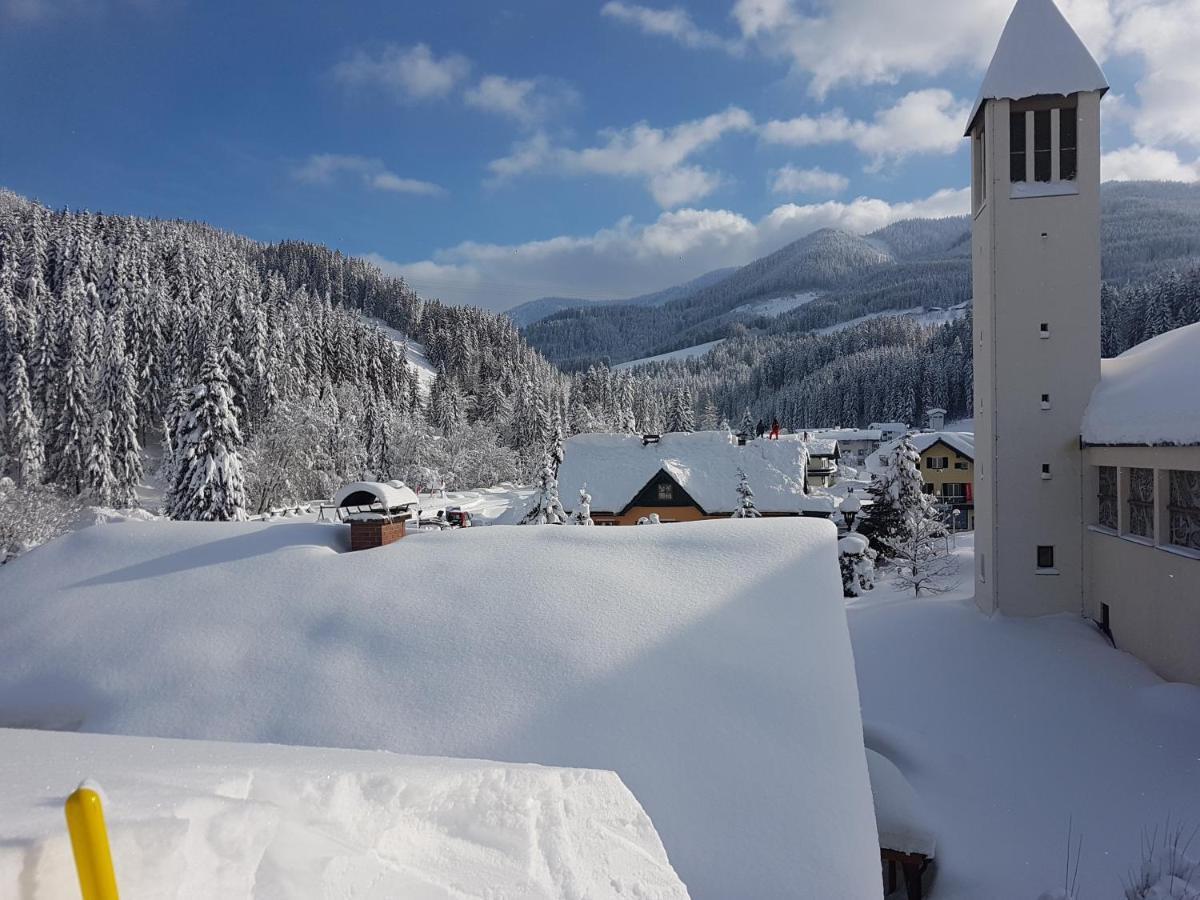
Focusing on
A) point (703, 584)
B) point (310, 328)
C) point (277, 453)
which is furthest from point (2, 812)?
point (310, 328)

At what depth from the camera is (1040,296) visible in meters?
16.7

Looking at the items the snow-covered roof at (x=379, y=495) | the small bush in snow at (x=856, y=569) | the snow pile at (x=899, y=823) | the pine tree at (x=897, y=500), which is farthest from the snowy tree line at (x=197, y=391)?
the pine tree at (x=897, y=500)

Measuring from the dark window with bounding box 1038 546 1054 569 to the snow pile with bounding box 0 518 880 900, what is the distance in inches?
521

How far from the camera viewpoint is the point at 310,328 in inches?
2628

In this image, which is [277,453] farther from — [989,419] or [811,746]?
[811,746]

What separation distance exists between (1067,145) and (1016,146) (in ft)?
4.04

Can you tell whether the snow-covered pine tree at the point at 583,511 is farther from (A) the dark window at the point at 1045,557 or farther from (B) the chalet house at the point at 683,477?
(A) the dark window at the point at 1045,557

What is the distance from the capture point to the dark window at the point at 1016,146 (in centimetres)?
1694

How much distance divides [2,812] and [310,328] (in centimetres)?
7218

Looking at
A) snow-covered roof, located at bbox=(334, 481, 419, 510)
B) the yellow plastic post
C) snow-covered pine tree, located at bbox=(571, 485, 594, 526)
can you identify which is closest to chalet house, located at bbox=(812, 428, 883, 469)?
snow-covered pine tree, located at bbox=(571, 485, 594, 526)

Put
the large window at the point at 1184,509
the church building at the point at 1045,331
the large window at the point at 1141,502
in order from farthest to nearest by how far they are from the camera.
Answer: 1. the church building at the point at 1045,331
2. the large window at the point at 1141,502
3. the large window at the point at 1184,509

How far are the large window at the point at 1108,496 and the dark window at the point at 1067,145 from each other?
301 inches

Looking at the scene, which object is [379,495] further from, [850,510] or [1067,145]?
[850,510]

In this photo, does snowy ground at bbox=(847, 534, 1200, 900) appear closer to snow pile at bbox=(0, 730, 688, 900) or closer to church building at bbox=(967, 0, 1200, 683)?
church building at bbox=(967, 0, 1200, 683)
